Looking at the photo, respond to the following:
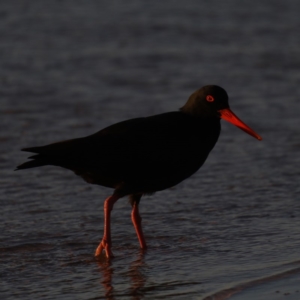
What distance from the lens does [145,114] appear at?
10.7 metres

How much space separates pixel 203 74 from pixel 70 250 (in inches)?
275

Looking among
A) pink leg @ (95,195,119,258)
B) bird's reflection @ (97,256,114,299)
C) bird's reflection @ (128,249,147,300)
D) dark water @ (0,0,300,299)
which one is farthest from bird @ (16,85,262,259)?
dark water @ (0,0,300,299)

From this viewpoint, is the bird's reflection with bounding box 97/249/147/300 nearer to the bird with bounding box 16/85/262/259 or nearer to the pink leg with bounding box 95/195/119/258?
the pink leg with bounding box 95/195/119/258

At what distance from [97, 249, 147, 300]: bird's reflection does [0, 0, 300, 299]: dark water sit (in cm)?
1

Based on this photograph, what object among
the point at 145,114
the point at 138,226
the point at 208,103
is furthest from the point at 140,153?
the point at 145,114

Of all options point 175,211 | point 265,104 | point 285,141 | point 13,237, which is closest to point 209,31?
point 265,104

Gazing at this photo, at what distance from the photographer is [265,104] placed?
11.3m

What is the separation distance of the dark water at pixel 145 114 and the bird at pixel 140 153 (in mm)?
480

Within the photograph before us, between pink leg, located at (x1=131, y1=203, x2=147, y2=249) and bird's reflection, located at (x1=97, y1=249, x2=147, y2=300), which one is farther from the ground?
pink leg, located at (x1=131, y1=203, x2=147, y2=249)

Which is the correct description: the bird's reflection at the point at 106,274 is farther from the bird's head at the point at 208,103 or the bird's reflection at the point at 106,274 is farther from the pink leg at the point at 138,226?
the bird's head at the point at 208,103

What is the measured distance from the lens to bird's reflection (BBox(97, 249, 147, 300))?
5.43 meters

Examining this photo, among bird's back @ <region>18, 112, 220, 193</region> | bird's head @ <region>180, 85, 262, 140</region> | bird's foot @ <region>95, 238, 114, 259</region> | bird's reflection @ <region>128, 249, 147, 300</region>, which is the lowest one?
bird's reflection @ <region>128, 249, 147, 300</region>

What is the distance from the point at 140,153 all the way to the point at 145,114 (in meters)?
4.40

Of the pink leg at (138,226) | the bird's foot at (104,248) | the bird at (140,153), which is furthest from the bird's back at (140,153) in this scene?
the bird's foot at (104,248)
